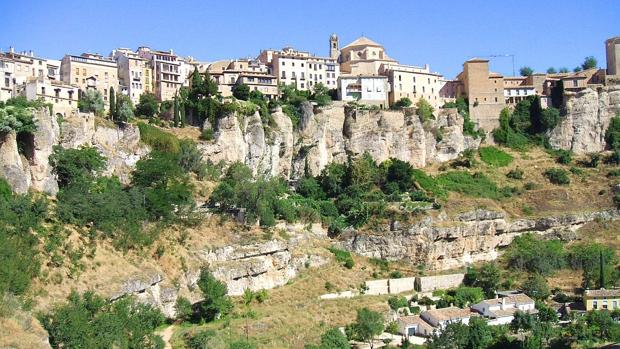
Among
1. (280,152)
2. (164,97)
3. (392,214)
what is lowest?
(392,214)

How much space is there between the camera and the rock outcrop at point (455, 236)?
56500 mm

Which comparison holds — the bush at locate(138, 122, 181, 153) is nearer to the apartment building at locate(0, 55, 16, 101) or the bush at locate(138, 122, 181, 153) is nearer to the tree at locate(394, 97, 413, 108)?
the apartment building at locate(0, 55, 16, 101)

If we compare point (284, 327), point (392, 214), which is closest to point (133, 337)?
point (284, 327)

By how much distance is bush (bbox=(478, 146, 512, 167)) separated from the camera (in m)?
→ 68.1

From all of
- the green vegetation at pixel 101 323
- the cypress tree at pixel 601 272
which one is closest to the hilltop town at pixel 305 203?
the green vegetation at pixel 101 323

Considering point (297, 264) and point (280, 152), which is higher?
point (280, 152)

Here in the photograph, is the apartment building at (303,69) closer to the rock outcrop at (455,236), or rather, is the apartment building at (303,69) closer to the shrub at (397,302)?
the rock outcrop at (455,236)

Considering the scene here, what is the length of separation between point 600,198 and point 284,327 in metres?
28.7

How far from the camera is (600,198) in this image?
6316 centimetres

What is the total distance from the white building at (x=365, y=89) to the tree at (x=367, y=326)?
84.5 ft

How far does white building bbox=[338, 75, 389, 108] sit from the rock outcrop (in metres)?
13.7

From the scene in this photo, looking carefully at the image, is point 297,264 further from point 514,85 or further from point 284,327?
point 514,85

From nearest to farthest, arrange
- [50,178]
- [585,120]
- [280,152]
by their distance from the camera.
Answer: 1. [50,178]
2. [280,152]
3. [585,120]

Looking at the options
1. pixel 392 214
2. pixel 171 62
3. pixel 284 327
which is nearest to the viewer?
pixel 284 327
